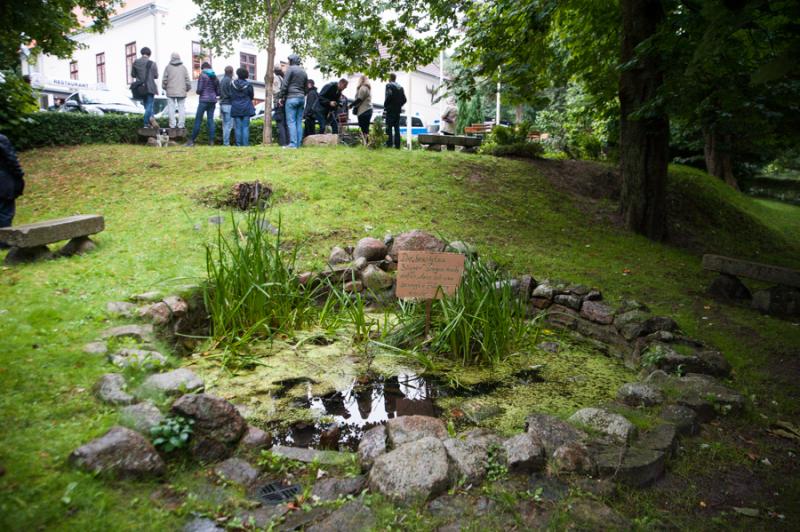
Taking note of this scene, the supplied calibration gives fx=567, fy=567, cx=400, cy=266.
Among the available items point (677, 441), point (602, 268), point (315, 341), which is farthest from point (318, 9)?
point (677, 441)

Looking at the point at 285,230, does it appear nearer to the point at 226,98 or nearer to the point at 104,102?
the point at 226,98

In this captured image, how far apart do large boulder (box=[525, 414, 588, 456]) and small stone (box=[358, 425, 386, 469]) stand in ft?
2.37

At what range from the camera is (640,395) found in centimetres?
336

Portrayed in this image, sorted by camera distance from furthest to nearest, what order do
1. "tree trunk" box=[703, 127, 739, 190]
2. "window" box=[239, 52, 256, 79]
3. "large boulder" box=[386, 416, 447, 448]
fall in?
"window" box=[239, 52, 256, 79]
"tree trunk" box=[703, 127, 739, 190]
"large boulder" box=[386, 416, 447, 448]

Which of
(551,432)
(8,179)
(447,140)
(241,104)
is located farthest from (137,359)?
(447,140)

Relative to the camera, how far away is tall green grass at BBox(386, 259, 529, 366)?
420 cm

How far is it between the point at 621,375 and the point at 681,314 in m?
1.58

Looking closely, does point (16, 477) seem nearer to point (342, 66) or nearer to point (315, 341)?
point (315, 341)

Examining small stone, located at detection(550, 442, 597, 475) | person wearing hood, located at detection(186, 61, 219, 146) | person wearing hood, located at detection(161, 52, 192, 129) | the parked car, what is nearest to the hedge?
person wearing hood, located at detection(161, 52, 192, 129)

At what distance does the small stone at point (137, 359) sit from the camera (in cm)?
323

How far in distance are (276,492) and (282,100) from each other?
998 centimetres

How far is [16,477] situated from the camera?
85.5 inches

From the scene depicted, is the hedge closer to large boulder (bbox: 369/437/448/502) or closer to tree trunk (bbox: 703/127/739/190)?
large boulder (bbox: 369/437/448/502)

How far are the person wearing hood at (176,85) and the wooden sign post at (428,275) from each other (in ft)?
33.3
